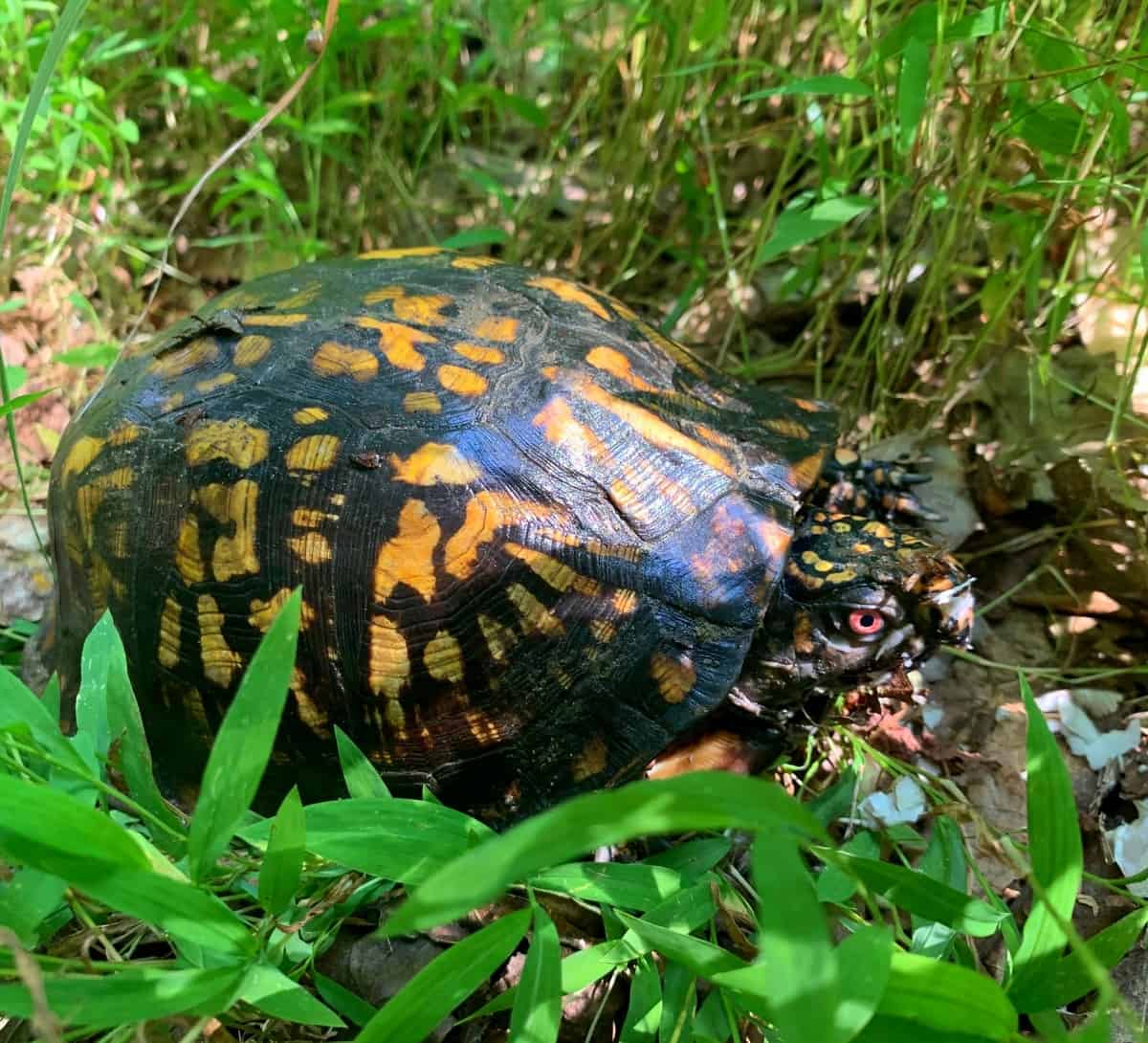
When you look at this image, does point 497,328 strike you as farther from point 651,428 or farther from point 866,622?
point 866,622

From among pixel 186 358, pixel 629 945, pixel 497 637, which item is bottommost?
pixel 629 945

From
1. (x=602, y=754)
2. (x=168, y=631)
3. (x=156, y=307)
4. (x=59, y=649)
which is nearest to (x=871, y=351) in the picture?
(x=602, y=754)

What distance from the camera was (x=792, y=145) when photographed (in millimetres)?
2246

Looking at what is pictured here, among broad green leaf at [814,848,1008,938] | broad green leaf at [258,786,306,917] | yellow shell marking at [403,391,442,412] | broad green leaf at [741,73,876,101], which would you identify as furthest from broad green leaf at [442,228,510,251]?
broad green leaf at [814,848,1008,938]

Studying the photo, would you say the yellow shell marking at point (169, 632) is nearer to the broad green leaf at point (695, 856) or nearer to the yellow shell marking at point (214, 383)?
the yellow shell marking at point (214, 383)

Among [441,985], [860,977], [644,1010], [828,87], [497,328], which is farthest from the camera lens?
[828,87]

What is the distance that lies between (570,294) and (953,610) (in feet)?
3.17

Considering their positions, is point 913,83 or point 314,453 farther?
point 913,83

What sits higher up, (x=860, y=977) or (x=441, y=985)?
(x=860, y=977)

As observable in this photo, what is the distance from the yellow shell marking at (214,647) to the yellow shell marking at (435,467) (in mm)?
411

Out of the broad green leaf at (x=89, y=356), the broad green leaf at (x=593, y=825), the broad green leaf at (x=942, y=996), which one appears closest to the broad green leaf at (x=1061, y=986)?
the broad green leaf at (x=942, y=996)

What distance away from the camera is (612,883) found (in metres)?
1.22

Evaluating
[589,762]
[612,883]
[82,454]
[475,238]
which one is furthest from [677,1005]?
[475,238]

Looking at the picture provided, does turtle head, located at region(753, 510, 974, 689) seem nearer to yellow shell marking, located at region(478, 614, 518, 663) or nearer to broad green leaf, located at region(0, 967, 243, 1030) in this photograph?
yellow shell marking, located at region(478, 614, 518, 663)
